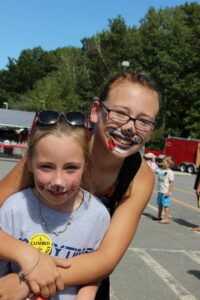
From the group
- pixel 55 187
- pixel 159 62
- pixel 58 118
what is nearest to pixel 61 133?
pixel 58 118

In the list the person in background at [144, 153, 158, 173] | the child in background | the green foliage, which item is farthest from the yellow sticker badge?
the green foliage

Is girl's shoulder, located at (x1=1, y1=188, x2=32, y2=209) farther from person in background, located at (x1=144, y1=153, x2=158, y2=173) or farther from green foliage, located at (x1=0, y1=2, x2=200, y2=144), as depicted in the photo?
green foliage, located at (x1=0, y1=2, x2=200, y2=144)

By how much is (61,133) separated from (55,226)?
0.36 metres

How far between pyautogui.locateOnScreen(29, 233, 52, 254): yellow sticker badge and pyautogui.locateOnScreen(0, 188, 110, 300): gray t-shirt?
0.01 meters

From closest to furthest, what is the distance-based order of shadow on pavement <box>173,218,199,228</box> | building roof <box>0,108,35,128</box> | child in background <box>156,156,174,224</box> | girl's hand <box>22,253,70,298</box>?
girl's hand <box>22,253,70,298</box>, shadow on pavement <box>173,218,199,228</box>, child in background <box>156,156,174,224</box>, building roof <box>0,108,35,128</box>

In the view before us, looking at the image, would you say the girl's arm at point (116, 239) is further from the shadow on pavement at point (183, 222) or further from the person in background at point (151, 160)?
the person in background at point (151, 160)

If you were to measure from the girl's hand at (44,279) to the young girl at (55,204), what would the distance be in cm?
11

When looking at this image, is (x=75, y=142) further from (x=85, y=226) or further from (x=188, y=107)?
(x=188, y=107)

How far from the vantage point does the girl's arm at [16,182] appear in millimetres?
1994

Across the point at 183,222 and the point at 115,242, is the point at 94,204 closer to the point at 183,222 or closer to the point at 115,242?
the point at 115,242

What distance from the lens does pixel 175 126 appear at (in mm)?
53969

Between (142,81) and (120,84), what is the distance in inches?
3.8

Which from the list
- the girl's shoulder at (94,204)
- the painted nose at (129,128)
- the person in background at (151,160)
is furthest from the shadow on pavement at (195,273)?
the person in background at (151,160)

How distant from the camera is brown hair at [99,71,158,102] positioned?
2.07 metres
